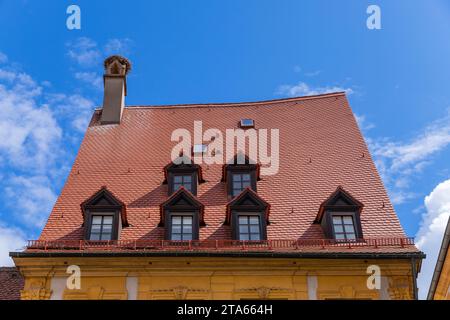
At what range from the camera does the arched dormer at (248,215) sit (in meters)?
21.8

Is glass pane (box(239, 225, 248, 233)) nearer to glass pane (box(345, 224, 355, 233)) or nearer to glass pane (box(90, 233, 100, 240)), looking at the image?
glass pane (box(345, 224, 355, 233))

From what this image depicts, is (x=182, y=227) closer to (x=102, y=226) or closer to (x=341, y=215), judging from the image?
(x=102, y=226)

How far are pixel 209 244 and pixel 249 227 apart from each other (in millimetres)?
1665

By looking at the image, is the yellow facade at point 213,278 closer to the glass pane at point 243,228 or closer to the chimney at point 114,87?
the glass pane at point 243,228

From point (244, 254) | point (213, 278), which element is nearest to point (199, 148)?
point (244, 254)

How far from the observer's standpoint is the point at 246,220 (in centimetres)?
2211

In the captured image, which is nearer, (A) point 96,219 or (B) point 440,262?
(A) point 96,219

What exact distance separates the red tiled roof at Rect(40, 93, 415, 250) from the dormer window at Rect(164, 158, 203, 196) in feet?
1.44

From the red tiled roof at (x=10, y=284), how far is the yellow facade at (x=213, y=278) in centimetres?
384

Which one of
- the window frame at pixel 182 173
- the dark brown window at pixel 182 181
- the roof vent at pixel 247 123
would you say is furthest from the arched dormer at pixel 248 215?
the roof vent at pixel 247 123

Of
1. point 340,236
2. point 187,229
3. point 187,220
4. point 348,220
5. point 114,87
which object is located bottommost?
point 340,236

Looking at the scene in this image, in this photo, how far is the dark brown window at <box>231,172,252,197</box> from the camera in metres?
24.3

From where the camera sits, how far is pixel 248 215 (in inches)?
872
